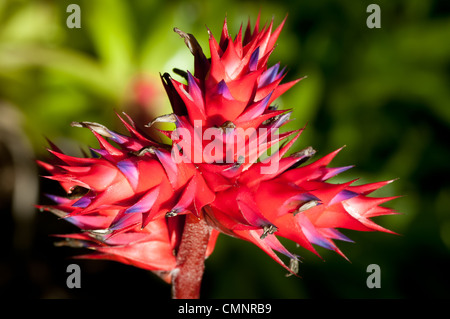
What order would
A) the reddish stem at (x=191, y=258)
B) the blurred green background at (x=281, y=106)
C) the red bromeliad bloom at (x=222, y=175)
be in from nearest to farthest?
the red bromeliad bloom at (x=222, y=175) → the reddish stem at (x=191, y=258) → the blurred green background at (x=281, y=106)

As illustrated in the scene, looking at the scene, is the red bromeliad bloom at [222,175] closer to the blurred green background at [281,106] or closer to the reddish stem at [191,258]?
the reddish stem at [191,258]

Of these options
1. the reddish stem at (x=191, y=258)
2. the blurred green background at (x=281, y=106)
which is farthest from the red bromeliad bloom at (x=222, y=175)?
the blurred green background at (x=281, y=106)

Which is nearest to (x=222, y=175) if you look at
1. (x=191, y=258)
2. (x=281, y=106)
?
(x=191, y=258)

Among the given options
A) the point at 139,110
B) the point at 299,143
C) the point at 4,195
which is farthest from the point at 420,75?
the point at 4,195

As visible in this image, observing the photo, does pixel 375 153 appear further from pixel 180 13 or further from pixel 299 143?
pixel 180 13

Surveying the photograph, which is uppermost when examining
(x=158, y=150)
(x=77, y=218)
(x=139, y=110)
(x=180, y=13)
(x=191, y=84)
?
(x=180, y=13)

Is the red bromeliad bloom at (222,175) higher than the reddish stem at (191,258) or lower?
higher
